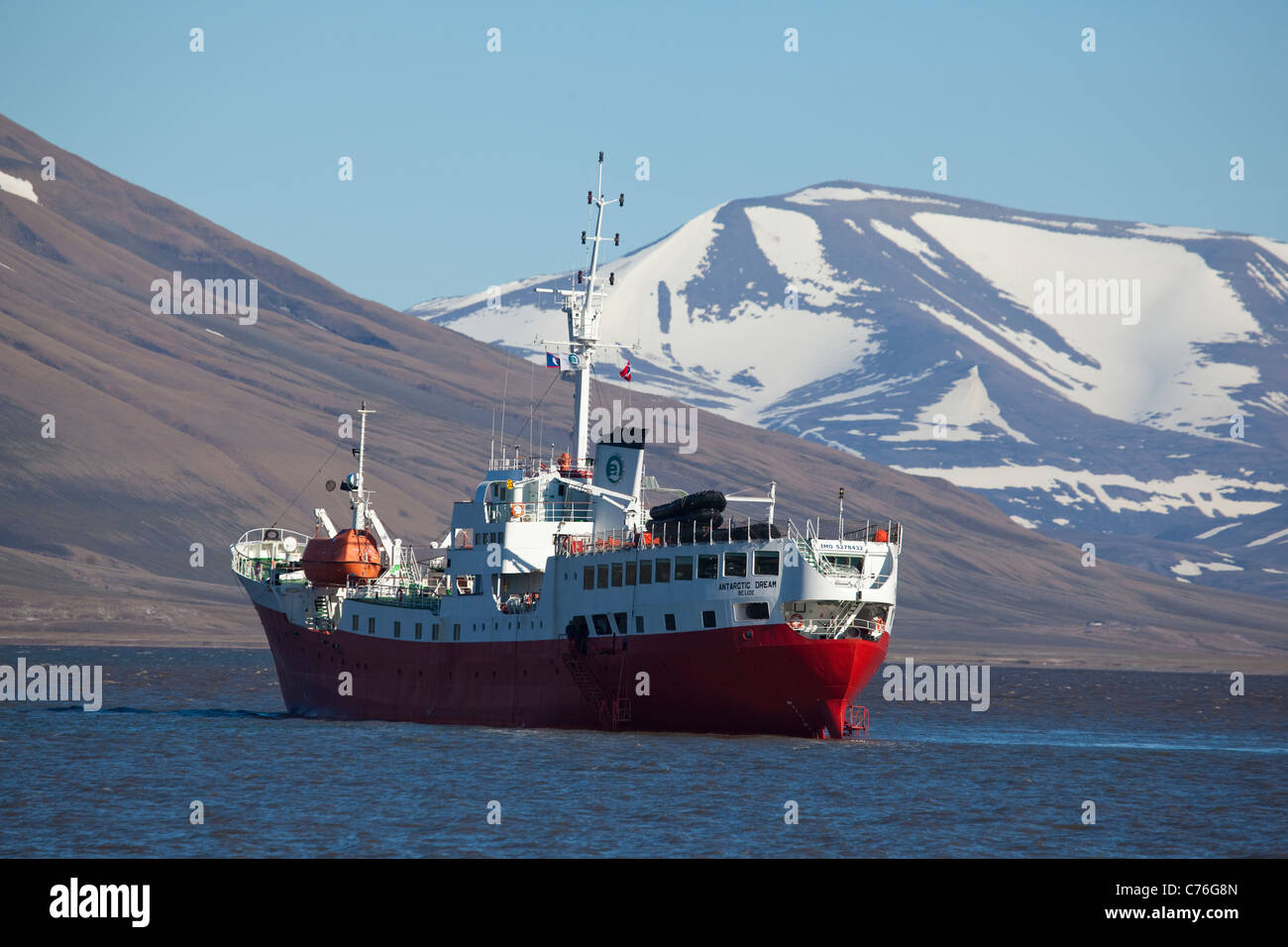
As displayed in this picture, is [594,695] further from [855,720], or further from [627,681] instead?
[855,720]

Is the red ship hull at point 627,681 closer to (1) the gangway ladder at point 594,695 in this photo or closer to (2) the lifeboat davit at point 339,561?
(1) the gangway ladder at point 594,695

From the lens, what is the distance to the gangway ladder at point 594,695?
61719 mm

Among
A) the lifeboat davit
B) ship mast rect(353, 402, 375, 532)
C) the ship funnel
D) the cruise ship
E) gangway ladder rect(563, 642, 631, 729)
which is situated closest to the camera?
the cruise ship

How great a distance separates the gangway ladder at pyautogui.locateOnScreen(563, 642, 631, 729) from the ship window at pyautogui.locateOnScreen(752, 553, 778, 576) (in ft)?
25.7

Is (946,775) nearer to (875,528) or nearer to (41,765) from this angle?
(875,528)

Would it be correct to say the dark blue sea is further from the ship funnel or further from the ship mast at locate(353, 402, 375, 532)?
the ship mast at locate(353, 402, 375, 532)

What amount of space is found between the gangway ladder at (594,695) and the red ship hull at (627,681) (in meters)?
0.04

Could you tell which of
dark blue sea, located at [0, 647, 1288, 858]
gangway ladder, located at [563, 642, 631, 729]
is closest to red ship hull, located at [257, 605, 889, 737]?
gangway ladder, located at [563, 642, 631, 729]

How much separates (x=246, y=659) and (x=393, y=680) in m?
92.9

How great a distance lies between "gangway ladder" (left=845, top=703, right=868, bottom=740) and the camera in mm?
61000

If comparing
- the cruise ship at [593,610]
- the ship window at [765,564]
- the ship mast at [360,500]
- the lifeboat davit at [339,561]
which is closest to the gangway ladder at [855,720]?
the cruise ship at [593,610]

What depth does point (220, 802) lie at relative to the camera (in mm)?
45375
